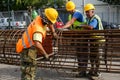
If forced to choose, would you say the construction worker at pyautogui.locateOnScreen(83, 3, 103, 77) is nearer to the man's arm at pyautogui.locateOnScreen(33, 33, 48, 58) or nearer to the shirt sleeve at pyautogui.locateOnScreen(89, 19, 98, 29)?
the shirt sleeve at pyautogui.locateOnScreen(89, 19, 98, 29)

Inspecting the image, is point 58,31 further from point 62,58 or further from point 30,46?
point 30,46

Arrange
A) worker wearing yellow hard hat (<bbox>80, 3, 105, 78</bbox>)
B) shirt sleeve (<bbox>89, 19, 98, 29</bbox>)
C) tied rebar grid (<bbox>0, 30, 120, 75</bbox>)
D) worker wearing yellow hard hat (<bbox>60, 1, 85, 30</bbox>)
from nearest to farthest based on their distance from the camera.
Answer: tied rebar grid (<bbox>0, 30, 120, 75</bbox>) < worker wearing yellow hard hat (<bbox>80, 3, 105, 78</bbox>) < shirt sleeve (<bbox>89, 19, 98, 29</bbox>) < worker wearing yellow hard hat (<bbox>60, 1, 85, 30</bbox>)

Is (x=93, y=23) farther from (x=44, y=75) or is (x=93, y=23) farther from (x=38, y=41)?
(x=38, y=41)

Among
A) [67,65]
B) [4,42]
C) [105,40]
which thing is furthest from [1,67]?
[105,40]

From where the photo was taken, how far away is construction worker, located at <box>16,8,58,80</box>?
693 cm

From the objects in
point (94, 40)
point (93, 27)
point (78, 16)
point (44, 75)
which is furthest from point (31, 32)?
point (44, 75)

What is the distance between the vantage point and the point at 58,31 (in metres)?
9.15

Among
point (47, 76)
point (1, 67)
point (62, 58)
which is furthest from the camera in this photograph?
point (1, 67)

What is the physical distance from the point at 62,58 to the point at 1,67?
2.99m

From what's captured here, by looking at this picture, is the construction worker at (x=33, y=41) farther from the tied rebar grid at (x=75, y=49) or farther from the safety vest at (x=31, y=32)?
the tied rebar grid at (x=75, y=49)

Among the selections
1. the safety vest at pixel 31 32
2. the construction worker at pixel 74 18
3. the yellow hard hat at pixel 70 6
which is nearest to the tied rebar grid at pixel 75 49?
the construction worker at pixel 74 18

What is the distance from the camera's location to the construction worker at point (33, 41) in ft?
22.7

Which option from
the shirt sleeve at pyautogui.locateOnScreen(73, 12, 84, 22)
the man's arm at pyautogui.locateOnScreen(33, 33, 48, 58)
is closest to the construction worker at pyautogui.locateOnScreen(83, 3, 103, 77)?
the shirt sleeve at pyautogui.locateOnScreen(73, 12, 84, 22)

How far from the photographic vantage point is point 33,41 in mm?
7031
